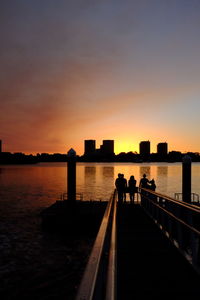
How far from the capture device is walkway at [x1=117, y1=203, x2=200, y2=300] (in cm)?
395

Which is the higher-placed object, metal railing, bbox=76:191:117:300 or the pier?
metal railing, bbox=76:191:117:300

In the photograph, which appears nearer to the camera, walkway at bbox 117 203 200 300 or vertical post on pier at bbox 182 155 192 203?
walkway at bbox 117 203 200 300

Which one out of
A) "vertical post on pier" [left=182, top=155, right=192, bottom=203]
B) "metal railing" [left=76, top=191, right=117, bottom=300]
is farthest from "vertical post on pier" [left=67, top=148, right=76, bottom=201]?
"metal railing" [left=76, top=191, right=117, bottom=300]

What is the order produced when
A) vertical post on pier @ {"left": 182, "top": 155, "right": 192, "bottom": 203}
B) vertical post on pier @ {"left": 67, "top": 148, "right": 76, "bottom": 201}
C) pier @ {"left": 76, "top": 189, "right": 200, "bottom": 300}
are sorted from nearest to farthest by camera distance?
pier @ {"left": 76, "top": 189, "right": 200, "bottom": 300} < vertical post on pier @ {"left": 182, "top": 155, "right": 192, "bottom": 203} < vertical post on pier @ {"left": 67, "top": 148, "right": 76, "bottom": 201}

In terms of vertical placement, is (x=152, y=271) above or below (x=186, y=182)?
below

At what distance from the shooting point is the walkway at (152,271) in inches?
156

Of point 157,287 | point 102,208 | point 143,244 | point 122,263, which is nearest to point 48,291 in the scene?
point 143,244

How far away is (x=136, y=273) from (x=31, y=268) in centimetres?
1165

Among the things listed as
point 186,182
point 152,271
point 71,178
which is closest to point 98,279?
point 152,271

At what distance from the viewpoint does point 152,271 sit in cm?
477

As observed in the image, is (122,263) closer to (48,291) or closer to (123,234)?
(123,234)

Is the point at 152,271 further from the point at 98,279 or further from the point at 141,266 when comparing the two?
the point at 98,279

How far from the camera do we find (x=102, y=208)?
22625 millimetres

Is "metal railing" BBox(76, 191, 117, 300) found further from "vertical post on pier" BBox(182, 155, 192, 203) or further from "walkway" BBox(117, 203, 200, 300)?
"vertical post on pier" BBox(182, 155, 192, 203)
